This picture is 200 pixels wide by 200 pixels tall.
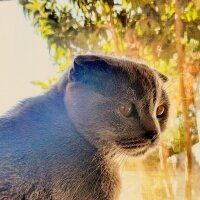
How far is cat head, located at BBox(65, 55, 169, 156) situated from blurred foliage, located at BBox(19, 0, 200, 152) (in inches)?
12.3

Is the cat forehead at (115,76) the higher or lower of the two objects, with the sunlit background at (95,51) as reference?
higher

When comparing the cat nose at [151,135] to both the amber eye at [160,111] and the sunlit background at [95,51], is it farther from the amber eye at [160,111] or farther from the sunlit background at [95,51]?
the sunlit background at [95,51]

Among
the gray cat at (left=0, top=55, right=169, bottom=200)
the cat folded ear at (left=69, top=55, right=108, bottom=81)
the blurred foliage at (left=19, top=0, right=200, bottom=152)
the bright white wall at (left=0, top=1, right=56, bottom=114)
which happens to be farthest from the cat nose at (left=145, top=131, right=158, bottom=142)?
the bright white wall at (left=0, top=1, right=56, bottom=114)

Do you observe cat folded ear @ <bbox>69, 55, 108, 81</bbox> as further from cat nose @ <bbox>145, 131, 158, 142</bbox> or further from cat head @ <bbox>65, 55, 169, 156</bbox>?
cat nose @ <bbox>145, 131, 158, 142</bbox>

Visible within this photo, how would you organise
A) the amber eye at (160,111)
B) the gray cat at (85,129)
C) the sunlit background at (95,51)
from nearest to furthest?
the gray cat at (85,129) < the amber eye at (160,111) < the sunlit background at (95,51)

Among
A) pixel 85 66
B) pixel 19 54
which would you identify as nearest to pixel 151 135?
pixel 85 66

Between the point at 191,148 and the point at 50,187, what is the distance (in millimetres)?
530

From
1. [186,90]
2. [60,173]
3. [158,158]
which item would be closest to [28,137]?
[60,173]

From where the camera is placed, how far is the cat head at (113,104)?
806 mm

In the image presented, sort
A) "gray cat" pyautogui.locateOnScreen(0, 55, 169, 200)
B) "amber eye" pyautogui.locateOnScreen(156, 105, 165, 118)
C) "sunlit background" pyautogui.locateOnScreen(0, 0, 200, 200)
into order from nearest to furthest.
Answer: "gray cat" pyautogui.locateOnScreen(0, 55, 169, 200) < "amber eye" pyautogui.locateOnScreen(156, 105, 165, 118) < "sunlit background" pyautogui.locateOnScreen(0, 0, 200, 200)

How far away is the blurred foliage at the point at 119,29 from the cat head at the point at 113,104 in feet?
1.02

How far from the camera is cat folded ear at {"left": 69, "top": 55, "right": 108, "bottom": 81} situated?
2.67 feet

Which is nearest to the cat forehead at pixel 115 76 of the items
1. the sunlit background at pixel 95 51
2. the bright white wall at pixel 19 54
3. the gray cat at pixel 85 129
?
the gray cat at pixel 85 129

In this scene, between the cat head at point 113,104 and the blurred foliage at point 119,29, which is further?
the blurred foliage at point 119,29
